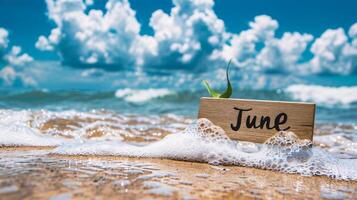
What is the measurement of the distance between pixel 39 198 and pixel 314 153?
2.03 meters

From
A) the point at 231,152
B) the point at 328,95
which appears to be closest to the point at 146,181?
the point at 231,152

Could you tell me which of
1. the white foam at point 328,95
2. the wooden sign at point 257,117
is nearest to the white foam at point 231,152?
the wooden sign at point 257,117

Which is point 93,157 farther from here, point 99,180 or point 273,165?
point 273,165

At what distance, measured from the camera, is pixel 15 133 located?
3654mm

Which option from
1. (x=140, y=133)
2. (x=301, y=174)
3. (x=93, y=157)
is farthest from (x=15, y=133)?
(x=301, y=174)

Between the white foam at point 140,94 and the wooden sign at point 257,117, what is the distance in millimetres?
15682

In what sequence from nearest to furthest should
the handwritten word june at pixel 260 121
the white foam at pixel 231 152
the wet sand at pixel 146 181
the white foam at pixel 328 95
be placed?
the wet sand at pixel 146 181 → the white foam at pixel 231 152 → the handwritten word june at pixel 260 121 → the white foam at pixel 328 95

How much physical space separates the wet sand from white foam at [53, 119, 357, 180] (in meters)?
0.14

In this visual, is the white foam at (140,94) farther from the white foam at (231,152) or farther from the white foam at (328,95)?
the white foam at (231,152)

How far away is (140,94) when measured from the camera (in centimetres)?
2053

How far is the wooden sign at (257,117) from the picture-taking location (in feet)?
8.77

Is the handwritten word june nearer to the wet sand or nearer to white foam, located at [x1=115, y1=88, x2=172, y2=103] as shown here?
the wet sand

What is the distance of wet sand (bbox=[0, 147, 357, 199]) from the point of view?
5.16 ft

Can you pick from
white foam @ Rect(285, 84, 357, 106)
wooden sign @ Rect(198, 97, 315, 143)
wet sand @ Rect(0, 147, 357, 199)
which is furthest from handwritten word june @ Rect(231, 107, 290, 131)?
white foam @ Rect(285, 84, 357, 106)
